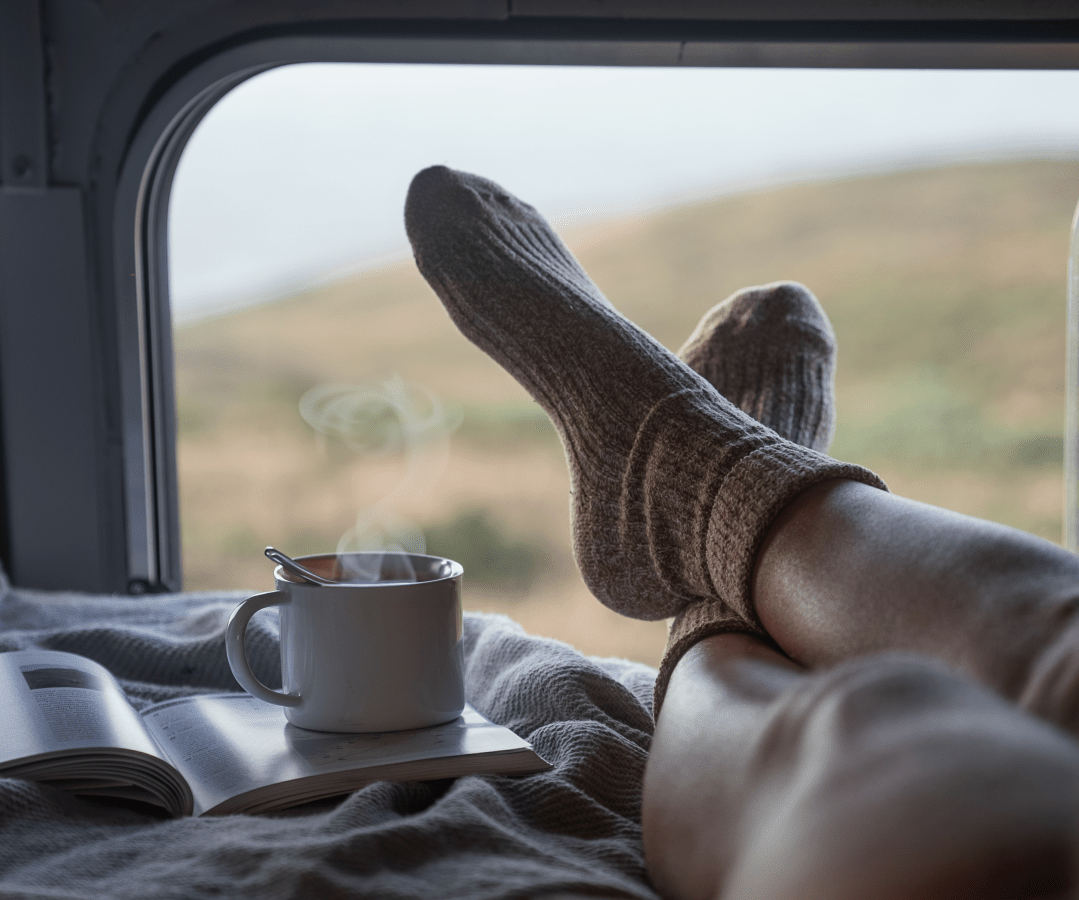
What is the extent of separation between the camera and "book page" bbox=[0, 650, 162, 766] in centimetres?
51

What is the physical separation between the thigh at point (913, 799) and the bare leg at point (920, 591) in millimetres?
91

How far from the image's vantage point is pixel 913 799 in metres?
0.24

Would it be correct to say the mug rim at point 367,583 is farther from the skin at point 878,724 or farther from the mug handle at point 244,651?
the skin at point 878,724

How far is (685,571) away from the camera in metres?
0.72

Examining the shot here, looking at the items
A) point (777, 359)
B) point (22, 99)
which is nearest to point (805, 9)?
point (777, 359)

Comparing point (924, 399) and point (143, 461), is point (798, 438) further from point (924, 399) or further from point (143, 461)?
point (924, 399)

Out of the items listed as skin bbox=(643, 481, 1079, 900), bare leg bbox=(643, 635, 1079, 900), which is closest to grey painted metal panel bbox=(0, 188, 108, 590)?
skin bbox=(643, 481, 1079, 900)

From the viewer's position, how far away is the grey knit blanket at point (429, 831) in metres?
0.39

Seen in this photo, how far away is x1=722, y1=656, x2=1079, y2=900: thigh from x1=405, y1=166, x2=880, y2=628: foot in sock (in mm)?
300

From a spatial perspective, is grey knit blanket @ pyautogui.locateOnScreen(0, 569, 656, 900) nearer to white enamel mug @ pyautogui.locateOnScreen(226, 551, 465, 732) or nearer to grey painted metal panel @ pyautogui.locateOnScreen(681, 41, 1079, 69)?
white enamel mug @ pyautogui.locateOnScreen(226, 551, 465, 732)

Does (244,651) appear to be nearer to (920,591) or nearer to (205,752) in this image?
(205,752)

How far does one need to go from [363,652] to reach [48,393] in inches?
34.1

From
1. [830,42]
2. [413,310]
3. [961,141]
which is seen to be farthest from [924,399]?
[830,42]

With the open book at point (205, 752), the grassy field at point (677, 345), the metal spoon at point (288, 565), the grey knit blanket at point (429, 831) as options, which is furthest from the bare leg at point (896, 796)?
the grassy field at point (677, 345)
